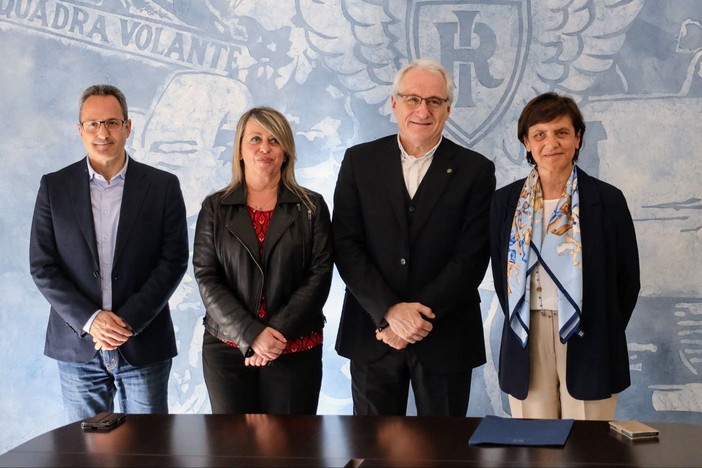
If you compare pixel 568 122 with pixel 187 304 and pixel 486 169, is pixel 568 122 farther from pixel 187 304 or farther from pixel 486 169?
pixel 187 304

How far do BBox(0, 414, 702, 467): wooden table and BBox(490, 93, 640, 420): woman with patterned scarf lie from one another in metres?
0.60

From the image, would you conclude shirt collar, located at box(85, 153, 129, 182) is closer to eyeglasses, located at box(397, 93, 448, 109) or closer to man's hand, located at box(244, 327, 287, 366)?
man's hand, located at box(244, 327, 287, 366)

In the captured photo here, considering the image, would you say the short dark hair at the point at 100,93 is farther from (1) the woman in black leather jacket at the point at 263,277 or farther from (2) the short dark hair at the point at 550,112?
(2) the short dark hair at the point at 550,112

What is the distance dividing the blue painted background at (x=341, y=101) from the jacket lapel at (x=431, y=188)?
1082mm

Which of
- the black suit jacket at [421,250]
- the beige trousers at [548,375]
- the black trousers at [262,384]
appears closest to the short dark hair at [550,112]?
the black suit jacket at [421,250]

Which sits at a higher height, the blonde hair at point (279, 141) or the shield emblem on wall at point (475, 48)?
the shield emblem on wall at point (475, 48)

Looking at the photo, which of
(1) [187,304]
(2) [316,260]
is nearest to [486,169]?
(2) [316,260]

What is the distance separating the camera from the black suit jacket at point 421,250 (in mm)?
3248

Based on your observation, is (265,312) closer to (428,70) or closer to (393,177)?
(393,177)

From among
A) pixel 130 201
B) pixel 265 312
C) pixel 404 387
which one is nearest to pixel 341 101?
pixel 130 201

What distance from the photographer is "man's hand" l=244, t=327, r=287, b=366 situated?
308cm

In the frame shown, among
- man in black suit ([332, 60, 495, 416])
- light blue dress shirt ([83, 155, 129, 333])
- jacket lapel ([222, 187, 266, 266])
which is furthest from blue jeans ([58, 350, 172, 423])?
man in black suit ([332, 60, 495, 416])

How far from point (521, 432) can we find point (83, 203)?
204 centimetres

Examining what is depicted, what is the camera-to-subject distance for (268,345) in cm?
308
